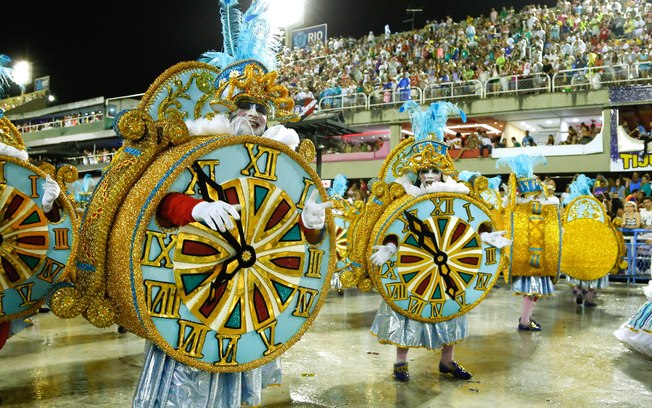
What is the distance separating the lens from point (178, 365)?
246 cm

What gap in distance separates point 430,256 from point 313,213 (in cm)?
202

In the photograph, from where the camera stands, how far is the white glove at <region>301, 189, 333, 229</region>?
2.51 m

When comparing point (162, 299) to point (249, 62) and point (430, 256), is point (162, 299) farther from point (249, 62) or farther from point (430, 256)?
point (430, 256)

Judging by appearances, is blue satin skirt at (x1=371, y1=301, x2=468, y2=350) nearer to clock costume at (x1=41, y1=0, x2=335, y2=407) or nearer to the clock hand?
the clock hand

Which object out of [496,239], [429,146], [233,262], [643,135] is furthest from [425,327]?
[643,135]

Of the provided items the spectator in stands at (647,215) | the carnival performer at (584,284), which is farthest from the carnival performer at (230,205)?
the spectator in stands at (647,215)

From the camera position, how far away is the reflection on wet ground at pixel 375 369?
4.07 meters

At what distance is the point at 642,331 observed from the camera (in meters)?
5.16

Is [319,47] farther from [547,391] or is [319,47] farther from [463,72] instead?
[547,391]

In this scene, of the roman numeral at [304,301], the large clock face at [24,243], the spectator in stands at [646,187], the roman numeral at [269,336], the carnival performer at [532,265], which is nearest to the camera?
the roman numeral at [269,336]

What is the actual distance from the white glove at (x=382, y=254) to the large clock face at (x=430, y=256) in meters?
0.08

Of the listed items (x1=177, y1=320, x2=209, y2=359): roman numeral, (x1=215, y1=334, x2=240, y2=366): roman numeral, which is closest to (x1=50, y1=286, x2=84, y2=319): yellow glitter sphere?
(x1=177, y1=320, x2=209, y2=359): roman numeral

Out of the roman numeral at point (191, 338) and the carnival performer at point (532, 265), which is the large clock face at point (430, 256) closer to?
the roman numeral at point (191, 338)

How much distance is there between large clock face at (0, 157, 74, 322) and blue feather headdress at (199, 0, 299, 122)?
5.40 feet
